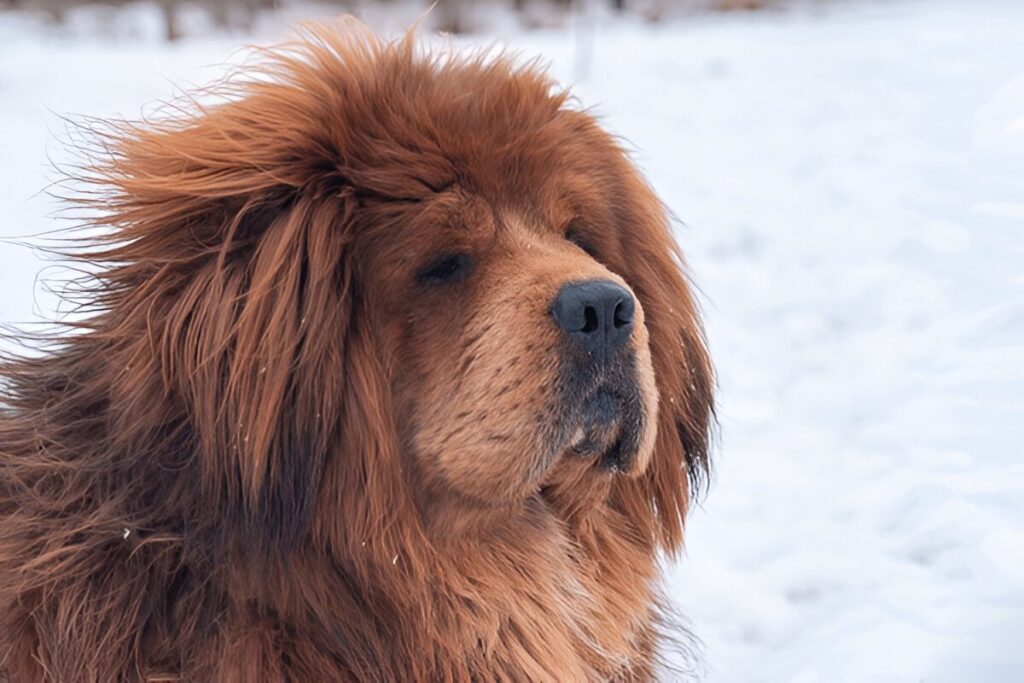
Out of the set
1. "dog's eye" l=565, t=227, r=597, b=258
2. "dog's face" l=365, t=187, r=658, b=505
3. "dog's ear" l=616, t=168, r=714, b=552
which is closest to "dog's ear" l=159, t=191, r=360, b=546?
"dog's face" l=365, t=187, r=658, b=505

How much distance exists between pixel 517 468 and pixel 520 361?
0.77 feet

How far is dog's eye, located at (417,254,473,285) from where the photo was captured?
2.58m

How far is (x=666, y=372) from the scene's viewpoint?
296 centimetres

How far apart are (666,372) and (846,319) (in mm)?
2878

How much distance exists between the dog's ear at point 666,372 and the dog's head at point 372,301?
0.92 ft

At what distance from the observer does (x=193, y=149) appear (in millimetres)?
2643

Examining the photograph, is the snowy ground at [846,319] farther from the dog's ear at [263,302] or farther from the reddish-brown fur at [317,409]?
the dog's ear at [263,302]

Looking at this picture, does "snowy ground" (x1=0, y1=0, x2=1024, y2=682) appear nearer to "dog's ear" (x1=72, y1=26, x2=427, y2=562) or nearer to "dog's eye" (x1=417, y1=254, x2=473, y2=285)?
"dog's eye" (x1=417, y1=254, x2=473, y2=285)

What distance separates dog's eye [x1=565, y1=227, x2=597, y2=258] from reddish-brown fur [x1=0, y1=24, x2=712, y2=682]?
2.3 inches

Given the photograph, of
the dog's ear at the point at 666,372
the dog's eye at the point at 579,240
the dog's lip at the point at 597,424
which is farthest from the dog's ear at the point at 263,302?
the dog's ear at the point at 666,372

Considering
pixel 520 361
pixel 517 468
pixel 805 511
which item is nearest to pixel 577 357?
pixel 520 361

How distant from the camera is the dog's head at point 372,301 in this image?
245cm

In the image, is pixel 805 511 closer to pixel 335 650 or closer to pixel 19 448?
pixel 335 650

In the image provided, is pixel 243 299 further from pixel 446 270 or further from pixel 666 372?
pixel 666 372
